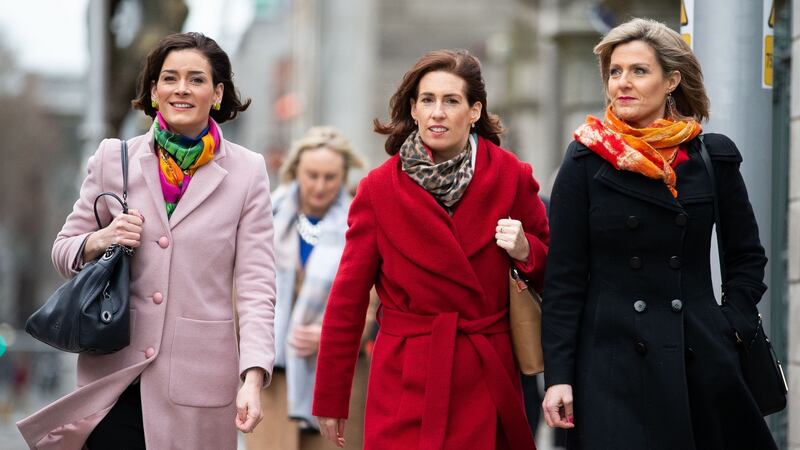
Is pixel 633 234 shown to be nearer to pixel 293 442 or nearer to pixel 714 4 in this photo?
pixel 714 4

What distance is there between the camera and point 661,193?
5094mm

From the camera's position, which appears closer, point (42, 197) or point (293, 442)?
point (293, 442)

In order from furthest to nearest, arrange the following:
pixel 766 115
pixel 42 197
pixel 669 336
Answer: pixel 42 197 → pixel 766 115 → pixel 669 336

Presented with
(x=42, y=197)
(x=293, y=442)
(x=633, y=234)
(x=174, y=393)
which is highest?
(x=633, y=234)

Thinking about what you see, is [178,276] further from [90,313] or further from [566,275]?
[566,275]

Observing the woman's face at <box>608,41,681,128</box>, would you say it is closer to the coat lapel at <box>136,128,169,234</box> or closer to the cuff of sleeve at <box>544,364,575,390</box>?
the cuff of sleeve at <box>544,364,575,390</box>

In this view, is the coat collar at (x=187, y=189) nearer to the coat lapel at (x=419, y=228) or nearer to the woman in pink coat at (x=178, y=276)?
the woman in pink coat at (x=178, y=276)

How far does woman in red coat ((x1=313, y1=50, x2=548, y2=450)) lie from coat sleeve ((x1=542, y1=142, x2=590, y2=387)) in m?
0.27

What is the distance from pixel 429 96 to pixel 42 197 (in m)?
53.2

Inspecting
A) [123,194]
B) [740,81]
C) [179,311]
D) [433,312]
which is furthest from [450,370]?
[740,81]

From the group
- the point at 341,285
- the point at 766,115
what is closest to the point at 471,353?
the point at 341,285

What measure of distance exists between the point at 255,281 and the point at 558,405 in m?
1.23

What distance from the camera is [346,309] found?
18.6 ft

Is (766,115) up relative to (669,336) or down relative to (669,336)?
up
